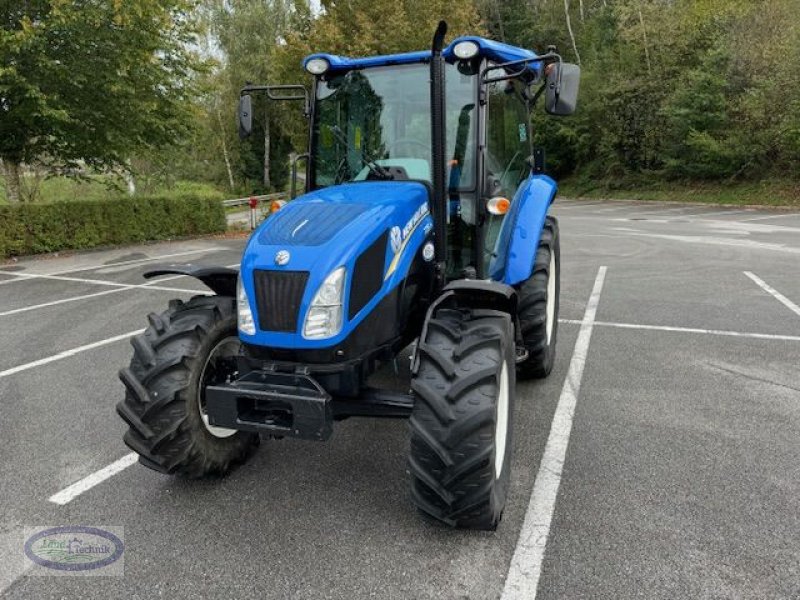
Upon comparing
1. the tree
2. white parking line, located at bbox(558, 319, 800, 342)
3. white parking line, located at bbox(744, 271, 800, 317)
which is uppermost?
the tree

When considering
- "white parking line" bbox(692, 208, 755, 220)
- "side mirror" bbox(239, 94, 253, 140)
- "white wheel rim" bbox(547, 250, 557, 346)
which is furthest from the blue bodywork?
"white parking line" bbox(692, 208, 755, 220)

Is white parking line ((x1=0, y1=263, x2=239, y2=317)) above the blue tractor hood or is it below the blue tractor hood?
below

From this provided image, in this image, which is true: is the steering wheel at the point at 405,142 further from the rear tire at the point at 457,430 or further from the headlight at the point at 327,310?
the rear tire at the point at 457,430

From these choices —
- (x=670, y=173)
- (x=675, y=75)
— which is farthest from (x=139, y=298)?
(x=675, y=75)

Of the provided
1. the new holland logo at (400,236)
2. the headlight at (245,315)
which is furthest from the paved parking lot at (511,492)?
the new holland logo at (400,236)

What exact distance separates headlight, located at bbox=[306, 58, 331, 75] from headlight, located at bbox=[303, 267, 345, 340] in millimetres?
1776

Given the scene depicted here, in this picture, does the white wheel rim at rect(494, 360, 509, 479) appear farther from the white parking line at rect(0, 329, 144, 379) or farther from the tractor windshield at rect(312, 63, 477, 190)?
the white parking line at rect(0, 329, 144, 379)

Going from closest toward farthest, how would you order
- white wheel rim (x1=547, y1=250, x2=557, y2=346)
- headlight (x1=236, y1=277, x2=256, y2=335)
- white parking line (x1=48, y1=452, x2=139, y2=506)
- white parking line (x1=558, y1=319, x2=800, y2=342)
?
1. headlight (x1=236, y1=277, x2=256, y2=335)
2. white parking line (x1=48, y1=452, x2=139, y2=506)
3. white wheel rim (x1=547, y1=250, x2=557, y2=346)
4. white parking line (x1=558, y1=319, x2=800, y2=342)

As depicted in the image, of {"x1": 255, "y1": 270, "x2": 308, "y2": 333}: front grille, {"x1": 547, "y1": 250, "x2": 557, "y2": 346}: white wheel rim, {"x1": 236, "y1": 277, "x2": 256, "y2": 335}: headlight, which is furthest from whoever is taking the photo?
{"x1": 547, "y1": 250, "x2": 557, "y2": 346}: white wheel rim

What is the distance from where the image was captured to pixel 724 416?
3.91m

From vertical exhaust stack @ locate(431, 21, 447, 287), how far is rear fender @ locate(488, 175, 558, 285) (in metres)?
0.75

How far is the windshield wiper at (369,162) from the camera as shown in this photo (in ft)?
11.3

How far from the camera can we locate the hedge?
11.1 meters

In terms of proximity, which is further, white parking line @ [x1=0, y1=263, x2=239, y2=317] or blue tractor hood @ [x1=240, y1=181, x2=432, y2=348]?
white parking line @ [x1=0, y1=263, x2=239, y2=317]
